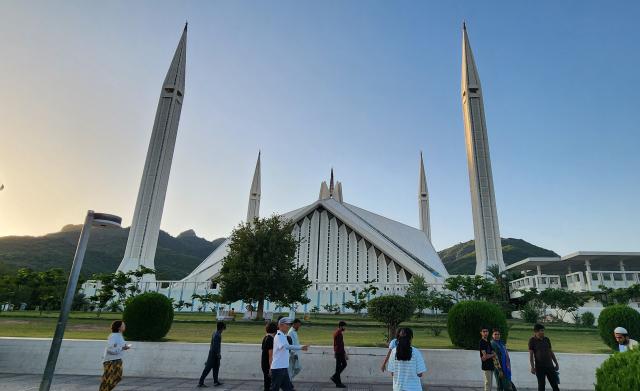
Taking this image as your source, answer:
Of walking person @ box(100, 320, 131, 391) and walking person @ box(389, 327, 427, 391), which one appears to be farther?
walking person @ box(100, 320, 131, 391)

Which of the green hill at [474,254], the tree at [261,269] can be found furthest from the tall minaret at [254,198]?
the green hill at [474,254]

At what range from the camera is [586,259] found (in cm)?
2030

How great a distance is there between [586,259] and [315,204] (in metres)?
17.6

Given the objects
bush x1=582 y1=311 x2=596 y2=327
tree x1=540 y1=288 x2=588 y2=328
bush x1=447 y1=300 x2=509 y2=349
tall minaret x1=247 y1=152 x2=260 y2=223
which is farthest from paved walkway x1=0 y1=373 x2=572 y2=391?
tall minaret x1=247 y1=152 x2=260 y2=223

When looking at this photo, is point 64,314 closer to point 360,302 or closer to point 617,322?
point 617,322

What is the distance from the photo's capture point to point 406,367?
9.50 ft

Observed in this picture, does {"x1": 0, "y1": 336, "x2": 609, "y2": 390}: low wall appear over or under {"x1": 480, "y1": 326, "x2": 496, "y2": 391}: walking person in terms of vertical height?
under

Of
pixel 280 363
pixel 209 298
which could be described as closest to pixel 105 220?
pixel 280 363

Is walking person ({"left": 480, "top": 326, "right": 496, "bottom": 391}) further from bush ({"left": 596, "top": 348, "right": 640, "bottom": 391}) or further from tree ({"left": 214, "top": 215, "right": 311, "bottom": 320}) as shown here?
tree ({"left": 214, "top": 215, "right": 311, "bottom": 320})

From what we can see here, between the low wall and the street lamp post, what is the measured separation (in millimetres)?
1922

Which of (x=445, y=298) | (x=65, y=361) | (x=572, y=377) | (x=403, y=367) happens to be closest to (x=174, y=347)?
(x=65, y=361)

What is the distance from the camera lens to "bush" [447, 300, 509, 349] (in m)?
5.88

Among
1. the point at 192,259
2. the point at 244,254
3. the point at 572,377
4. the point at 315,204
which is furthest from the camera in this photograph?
the point at 192,259

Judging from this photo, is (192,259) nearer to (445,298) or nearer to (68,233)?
(68,233)
